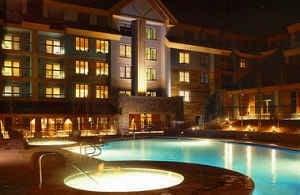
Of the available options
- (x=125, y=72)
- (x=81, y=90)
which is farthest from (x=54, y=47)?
(x=125, y=72)

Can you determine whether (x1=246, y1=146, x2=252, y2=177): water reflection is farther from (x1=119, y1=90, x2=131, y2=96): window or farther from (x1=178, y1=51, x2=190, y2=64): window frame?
(x1=178, y1=51, x2=190, y2=64): window frame

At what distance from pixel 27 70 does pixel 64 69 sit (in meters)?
3.56

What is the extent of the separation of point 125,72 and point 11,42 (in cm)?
1184

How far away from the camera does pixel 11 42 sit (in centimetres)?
3628

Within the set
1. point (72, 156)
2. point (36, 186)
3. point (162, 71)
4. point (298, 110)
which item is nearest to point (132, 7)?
point (162, 71)

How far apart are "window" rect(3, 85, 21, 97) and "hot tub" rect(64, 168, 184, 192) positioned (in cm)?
2639

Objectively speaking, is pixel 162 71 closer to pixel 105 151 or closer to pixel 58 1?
pixel 58 1

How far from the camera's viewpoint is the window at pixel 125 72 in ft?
138

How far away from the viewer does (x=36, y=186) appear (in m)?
9.23

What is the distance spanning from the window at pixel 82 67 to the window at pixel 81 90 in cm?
130

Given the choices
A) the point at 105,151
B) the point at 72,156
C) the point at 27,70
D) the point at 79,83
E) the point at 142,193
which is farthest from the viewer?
the point at 79,83

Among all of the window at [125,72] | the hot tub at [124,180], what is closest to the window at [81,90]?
the window at [125,72]

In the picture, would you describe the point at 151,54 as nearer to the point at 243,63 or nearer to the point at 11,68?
the point at 243,63

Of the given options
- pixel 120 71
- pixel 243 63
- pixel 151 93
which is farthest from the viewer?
pixel 243 63
